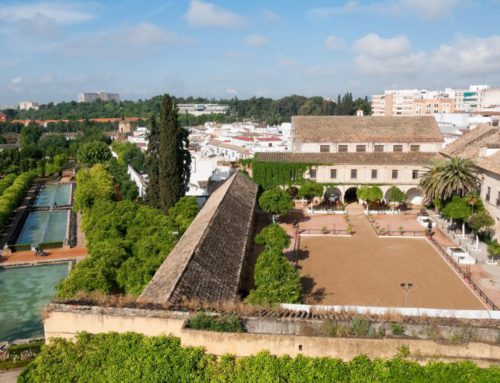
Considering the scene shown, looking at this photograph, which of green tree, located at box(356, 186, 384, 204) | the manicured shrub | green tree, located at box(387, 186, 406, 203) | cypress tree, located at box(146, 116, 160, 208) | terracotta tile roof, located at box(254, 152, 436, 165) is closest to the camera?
the manicured shrub

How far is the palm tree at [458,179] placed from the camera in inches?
1238

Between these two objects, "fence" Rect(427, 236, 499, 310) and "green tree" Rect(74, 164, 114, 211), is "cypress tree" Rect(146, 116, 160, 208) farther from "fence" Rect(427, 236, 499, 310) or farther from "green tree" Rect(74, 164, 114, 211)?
"fence" Rect(427, 236, 499, 310)

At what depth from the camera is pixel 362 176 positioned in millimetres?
42906

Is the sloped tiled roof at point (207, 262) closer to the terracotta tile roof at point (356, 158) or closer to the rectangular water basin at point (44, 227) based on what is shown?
the terracotta tile roof at point (356, 158)

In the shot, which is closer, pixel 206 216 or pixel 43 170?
pixel 206 216

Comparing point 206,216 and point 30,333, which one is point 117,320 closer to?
point 30,333

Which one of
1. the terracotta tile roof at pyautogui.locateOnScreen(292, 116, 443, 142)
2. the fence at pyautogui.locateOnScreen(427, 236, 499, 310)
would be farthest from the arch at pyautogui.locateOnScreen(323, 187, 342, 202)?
the fence at pyautogui.locateOnScreen(427, 236, 499, 310)

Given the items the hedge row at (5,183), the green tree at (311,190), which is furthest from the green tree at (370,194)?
the hedge row at (5,183)

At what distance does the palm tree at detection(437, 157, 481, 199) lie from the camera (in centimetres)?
3145

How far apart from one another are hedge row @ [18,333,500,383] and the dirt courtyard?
9.22m

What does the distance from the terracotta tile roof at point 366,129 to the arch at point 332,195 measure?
514 cm

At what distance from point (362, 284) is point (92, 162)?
6595cm

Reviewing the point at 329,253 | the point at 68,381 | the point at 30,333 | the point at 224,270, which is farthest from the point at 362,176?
the point at 68,381

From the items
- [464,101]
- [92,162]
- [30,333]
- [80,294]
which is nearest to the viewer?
[80,294]
